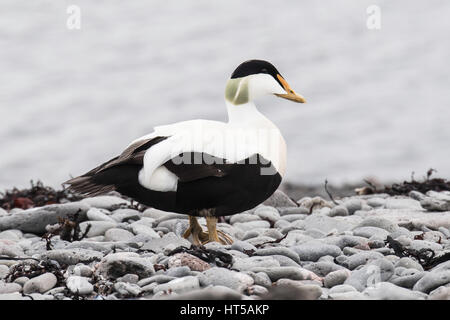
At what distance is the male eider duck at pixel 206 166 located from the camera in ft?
15.0

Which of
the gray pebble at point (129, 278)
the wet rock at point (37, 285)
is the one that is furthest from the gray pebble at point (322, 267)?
the wet rock at point (37, 285)

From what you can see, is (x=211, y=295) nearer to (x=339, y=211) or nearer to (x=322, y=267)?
(x=322, y=267)

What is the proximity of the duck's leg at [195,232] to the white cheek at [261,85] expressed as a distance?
0.76 meters

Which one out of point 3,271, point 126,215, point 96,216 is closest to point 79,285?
point 3,271

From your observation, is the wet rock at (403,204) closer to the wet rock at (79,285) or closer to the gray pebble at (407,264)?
the gray pebble at (407,264)

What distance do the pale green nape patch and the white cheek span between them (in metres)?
0.03

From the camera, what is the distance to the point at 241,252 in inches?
179

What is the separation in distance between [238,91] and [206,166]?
519 mm

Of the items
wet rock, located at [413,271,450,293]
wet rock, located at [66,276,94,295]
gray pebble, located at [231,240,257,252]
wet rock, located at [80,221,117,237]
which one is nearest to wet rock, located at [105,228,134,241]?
wet rock, located at [80,221,117,237]

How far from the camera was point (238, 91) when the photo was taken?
4.84 meters

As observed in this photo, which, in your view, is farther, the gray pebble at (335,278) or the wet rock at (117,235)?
the wet rock at (117,235)

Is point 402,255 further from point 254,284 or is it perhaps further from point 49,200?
point 49,200

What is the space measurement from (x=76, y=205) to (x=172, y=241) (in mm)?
1124
